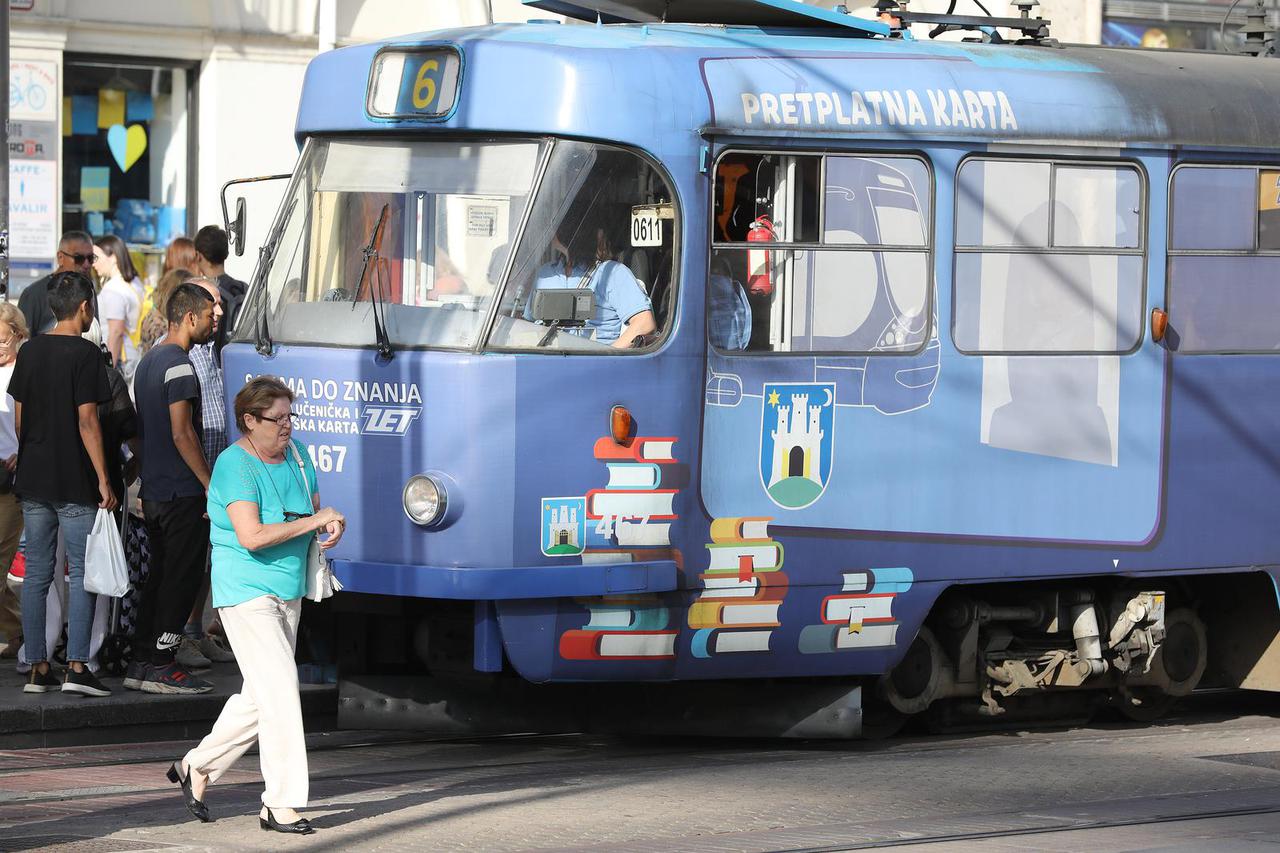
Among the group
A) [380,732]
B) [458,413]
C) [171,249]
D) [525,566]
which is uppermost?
[171,249]

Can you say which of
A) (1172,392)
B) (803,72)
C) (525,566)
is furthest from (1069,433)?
(525,566)

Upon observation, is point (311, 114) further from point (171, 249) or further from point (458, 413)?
point (171, 249)

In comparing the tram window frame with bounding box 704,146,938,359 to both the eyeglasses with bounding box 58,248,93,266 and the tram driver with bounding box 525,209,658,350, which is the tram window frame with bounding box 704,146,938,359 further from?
the eyeglasses with bounding box 58,248,93,266

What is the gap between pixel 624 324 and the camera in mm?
8898

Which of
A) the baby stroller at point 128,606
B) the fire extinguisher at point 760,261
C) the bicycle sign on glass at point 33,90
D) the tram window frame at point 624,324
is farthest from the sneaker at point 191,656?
the bicycle sign on glass at point 33,90

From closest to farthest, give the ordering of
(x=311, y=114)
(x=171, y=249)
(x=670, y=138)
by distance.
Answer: (x=670, y=138), (x=311, y=114), (x=171, y=249)

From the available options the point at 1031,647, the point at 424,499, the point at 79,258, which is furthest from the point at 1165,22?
the point at 424,499

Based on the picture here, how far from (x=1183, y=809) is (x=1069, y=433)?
6.87ft

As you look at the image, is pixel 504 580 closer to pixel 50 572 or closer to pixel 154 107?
pixel 50 572

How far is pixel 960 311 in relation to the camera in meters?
9.62

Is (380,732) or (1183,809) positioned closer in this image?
(1183,809)

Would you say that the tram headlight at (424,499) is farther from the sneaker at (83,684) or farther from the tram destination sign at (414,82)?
the sneaker at (83,684)

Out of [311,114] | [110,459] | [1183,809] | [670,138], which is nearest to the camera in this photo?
[1183,809]

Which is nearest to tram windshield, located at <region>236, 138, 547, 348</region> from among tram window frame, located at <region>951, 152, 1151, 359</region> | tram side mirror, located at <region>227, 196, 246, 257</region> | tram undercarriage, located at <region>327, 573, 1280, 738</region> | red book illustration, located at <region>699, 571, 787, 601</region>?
tram side mirror, located at <region>227, 196, 246, 257</region>
